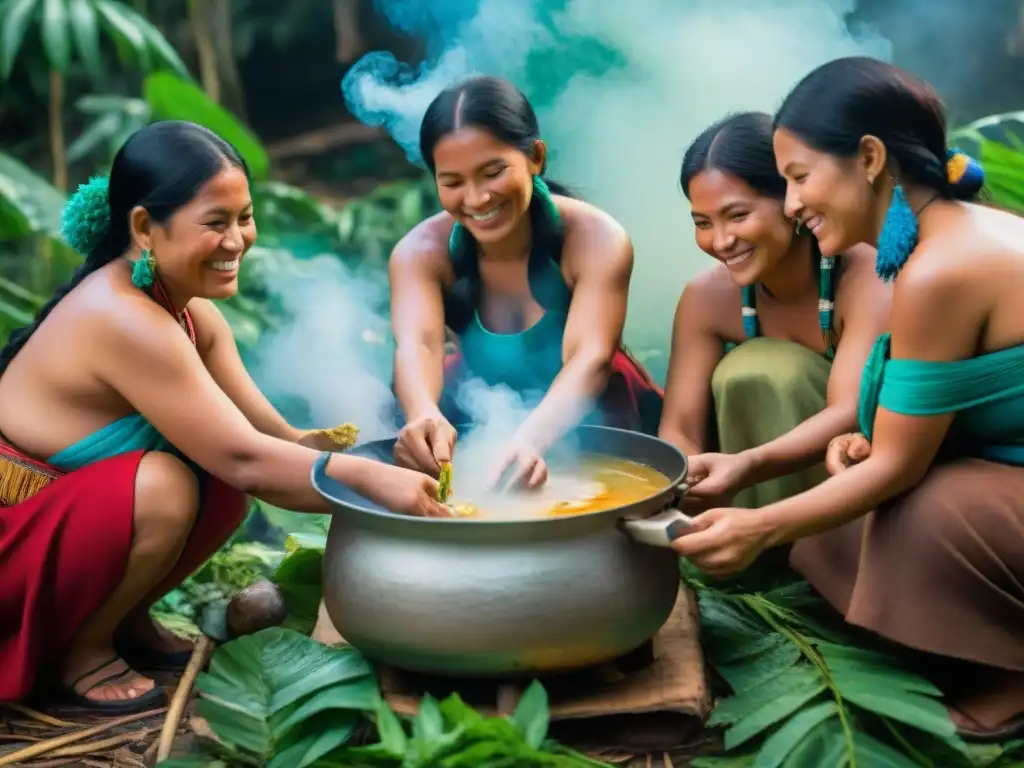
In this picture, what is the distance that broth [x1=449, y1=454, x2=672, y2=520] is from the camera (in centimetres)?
266

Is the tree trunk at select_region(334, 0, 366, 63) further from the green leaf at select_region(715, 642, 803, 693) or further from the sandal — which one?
the green leaf at select_region(715, 642, 803, 693)

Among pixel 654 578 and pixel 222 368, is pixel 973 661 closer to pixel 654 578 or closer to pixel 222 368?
pixel 654 578

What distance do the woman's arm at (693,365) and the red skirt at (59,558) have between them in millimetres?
1395

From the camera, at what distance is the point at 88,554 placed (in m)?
2.69

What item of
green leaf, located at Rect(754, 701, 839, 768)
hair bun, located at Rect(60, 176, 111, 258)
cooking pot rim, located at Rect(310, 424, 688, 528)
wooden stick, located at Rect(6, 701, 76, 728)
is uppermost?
hair bun, located at Rect(60, 176, 111, 258)

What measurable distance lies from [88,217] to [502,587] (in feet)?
4.63

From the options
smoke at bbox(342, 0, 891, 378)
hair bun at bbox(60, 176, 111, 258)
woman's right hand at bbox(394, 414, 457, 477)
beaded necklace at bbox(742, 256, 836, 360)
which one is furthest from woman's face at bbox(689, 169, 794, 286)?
smoke at bbox(342, 0, 891, 378)

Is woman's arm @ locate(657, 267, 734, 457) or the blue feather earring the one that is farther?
woman's arm @ locate(657, 267, 734, 457)

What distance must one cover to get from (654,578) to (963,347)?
77 cm

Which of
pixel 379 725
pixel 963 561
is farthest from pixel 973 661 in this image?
pixel 379 725

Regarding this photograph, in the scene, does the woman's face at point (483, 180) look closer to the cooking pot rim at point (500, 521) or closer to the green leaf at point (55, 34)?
the cooking pot rim at point (500, 521)

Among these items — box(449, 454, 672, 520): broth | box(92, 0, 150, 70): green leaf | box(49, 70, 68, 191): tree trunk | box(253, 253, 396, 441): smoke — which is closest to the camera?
box(449, 454, 672, 520): broth

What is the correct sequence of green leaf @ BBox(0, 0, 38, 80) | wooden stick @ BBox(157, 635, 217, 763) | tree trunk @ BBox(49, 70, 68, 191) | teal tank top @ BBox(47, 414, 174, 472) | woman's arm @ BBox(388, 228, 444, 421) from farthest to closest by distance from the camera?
tree trunk @ BBox(49, 70, 68, 191), green leaf @ BBox(0, 0, 38, 80), woman's arm @ BBox(388, 228, 444, 421), teal tank top @ BBox(47, 414, 174, 472), wooden stick @ BBox(157, 635, 217, 763)

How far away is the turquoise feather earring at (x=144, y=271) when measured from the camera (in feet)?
9.05
